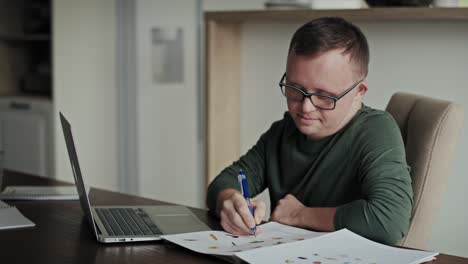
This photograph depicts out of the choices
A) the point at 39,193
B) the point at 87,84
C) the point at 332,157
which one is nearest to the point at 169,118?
the point at 87,84

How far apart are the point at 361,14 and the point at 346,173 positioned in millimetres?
1355

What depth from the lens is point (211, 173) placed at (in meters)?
3.55

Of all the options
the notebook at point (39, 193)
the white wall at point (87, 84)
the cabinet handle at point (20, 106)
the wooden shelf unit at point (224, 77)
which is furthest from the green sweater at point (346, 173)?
the cabinet handle at point (20, 106)

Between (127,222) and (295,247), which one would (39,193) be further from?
(295,247)

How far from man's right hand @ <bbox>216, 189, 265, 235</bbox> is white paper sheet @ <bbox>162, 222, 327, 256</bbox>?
0.02 m

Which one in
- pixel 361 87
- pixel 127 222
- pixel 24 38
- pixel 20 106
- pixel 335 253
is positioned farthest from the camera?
pixel 24 38

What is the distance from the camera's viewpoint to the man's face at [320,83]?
1690mm

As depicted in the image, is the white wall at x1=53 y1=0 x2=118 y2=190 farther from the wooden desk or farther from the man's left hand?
the man's left hand

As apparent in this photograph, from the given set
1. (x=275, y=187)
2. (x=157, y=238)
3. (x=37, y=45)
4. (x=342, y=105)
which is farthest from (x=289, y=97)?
(x=37, y=45)

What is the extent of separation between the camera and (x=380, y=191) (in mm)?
1611

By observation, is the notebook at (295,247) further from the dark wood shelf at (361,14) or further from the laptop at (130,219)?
the dark wood shelf at (361,14)

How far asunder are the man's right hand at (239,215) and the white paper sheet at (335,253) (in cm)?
15

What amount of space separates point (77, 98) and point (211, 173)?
123 centimetres

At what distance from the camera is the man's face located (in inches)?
66.6
